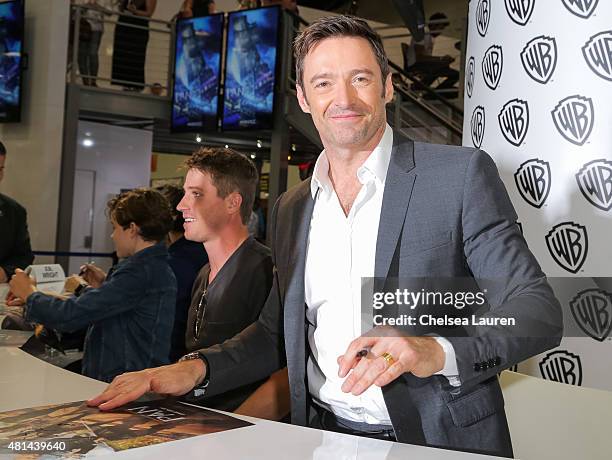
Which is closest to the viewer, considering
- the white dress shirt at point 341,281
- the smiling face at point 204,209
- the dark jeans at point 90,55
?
the white dress shirt at point 341,281

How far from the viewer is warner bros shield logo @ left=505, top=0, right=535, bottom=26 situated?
2179 millimetres

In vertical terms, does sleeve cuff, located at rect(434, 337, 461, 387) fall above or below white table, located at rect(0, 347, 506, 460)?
above

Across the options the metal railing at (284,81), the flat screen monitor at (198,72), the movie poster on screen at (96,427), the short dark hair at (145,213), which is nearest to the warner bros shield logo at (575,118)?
the movie poster on screen at (96,427)

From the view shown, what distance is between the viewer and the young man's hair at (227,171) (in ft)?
8.68

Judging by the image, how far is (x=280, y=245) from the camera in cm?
166

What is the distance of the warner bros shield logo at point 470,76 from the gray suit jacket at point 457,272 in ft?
3.28

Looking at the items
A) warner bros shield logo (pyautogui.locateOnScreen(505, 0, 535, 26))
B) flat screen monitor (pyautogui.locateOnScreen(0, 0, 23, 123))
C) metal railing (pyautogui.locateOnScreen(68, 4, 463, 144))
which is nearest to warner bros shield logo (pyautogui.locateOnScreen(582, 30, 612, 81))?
warner bros shield logo (pyautogui.locateOnScreen(505, 0, 535, 26))

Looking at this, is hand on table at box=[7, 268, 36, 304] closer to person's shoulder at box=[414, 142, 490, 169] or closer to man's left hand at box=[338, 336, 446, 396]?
person's shoulder at box=[414, 142, 490, 169]

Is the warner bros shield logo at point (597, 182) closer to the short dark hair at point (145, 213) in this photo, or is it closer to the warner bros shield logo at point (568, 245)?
the warner bros shield logo at point (568, 245)

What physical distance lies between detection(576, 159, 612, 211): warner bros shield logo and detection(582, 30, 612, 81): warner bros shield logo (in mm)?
237

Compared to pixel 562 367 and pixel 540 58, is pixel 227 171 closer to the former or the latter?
pixel 540 58

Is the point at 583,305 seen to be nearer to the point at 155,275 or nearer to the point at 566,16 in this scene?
the point at 566,16

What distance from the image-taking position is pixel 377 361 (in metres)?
1.14

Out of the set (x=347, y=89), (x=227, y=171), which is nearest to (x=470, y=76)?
(x=227, y=171)
